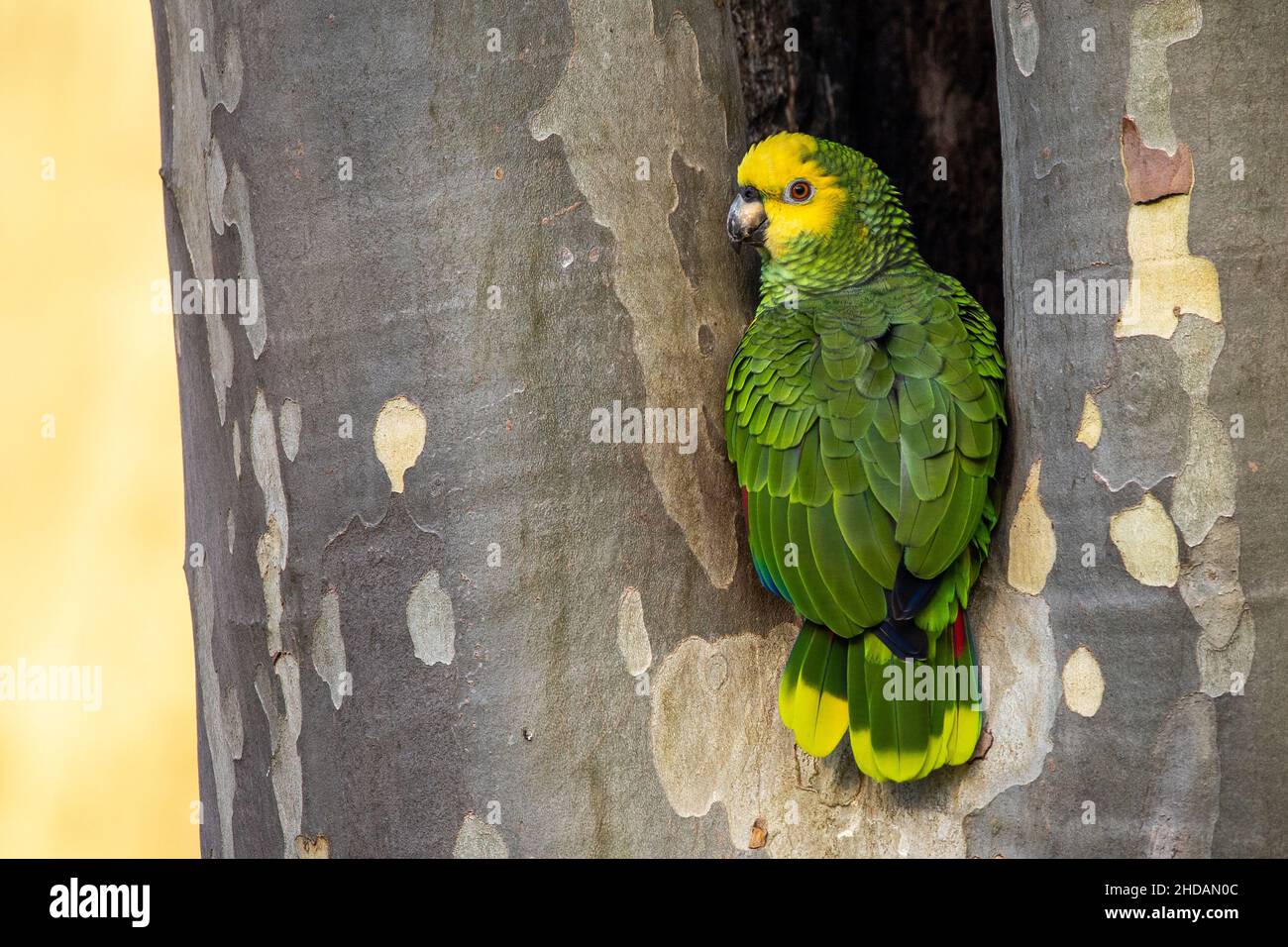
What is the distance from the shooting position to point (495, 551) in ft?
5.72

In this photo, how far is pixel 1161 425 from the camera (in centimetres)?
161

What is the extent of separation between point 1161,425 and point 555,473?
0.89 metres

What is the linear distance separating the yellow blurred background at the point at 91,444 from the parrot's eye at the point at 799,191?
2.84 m

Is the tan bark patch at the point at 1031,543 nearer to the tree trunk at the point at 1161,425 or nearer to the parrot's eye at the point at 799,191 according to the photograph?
the tree trunk at the point at 1161,425

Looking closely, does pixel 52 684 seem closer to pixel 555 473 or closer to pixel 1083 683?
pixel 555 473

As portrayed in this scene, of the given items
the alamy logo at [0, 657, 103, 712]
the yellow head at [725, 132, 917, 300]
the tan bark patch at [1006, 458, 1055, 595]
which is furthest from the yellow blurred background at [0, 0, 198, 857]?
the tan bark patch at [1006, 458, 1055, 595]

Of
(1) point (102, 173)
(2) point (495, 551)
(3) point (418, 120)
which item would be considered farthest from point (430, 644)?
(1) point (102, 173)

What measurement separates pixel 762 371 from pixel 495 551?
1.87 feet

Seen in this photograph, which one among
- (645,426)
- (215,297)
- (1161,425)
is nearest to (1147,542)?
(1161,425)

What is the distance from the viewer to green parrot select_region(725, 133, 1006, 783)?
1.87 meters

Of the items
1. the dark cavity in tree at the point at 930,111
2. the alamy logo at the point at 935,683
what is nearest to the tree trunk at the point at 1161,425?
the alamy logo at the point at 935,683

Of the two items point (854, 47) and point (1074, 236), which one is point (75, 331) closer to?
point (854, 47)

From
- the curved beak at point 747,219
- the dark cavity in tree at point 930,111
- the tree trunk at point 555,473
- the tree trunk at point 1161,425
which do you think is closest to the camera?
the tree trunk at point 1161,425

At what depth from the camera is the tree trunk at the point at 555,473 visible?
5.49 ft
